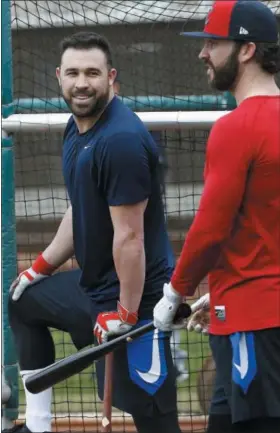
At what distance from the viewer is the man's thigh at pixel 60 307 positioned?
193 inches

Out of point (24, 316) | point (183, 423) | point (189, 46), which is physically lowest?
point (183, 423)

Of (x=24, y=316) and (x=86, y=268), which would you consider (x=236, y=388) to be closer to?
(x=86, y=268)

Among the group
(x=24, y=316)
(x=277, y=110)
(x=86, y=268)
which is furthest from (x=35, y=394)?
(x=277, y=110)

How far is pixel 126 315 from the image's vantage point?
453cm

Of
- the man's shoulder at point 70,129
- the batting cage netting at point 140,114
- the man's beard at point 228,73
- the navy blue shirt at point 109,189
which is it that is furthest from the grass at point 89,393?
the man's beard at point 228,73

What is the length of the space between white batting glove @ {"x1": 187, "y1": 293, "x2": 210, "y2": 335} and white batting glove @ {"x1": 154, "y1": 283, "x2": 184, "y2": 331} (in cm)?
46

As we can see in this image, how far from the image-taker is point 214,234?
3.71m

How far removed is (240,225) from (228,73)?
528 mm

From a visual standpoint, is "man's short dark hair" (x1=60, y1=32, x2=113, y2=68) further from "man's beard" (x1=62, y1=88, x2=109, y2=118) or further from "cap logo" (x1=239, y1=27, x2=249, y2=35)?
"cap logo" (x1=239, y1=27, x2=249, y2=35)

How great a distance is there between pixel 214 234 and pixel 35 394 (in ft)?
5.46

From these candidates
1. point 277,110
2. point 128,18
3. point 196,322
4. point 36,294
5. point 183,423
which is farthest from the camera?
point 128,18

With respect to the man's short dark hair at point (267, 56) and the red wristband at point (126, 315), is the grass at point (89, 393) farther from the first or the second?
the man's short dark hair at point (267, 56)

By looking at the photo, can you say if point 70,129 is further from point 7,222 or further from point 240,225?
point 240,225

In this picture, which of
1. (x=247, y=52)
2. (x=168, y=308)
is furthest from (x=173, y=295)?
(x=247, y=52)
